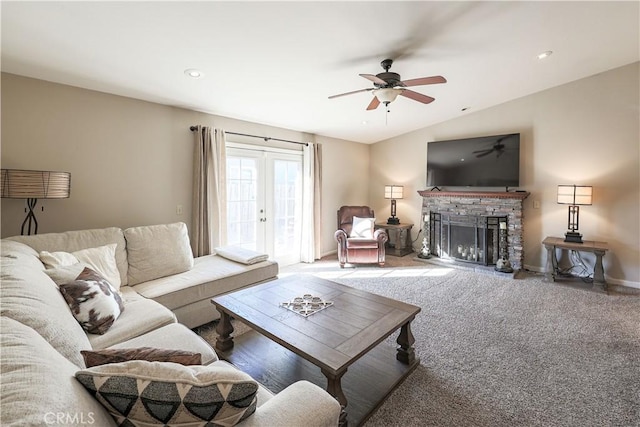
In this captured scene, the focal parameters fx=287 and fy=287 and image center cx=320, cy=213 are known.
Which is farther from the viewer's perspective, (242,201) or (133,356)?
(242,201)

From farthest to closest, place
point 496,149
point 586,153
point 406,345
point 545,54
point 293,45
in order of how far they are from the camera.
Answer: point 496,149 < point 586,153 < point 545,54 < point 293,45 < point 406,345

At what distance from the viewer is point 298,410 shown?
1017 millimetres

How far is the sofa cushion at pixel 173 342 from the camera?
1.64 m

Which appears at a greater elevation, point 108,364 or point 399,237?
point 108,364

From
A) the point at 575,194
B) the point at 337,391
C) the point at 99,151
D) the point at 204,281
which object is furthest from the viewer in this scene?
the point at 575,194

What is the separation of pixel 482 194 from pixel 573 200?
1189 mm

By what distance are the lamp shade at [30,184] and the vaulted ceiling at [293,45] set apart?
3.17 feet

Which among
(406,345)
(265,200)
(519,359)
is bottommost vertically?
(519,359)

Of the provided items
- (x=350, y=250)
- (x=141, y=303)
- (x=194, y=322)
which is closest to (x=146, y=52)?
(x=141, y=303)

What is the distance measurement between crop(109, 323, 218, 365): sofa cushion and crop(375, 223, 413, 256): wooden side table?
4.51 metres

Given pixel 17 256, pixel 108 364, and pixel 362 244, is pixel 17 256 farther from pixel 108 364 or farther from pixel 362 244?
pixel 362 244

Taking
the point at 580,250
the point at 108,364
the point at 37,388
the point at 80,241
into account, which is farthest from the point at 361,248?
the point at 37,388

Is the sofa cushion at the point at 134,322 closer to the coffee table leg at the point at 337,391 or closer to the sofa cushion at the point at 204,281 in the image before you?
the sofa cushion at the point at 204,281

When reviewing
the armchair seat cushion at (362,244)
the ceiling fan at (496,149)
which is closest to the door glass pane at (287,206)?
the armchair seat cushion at (362,244)
